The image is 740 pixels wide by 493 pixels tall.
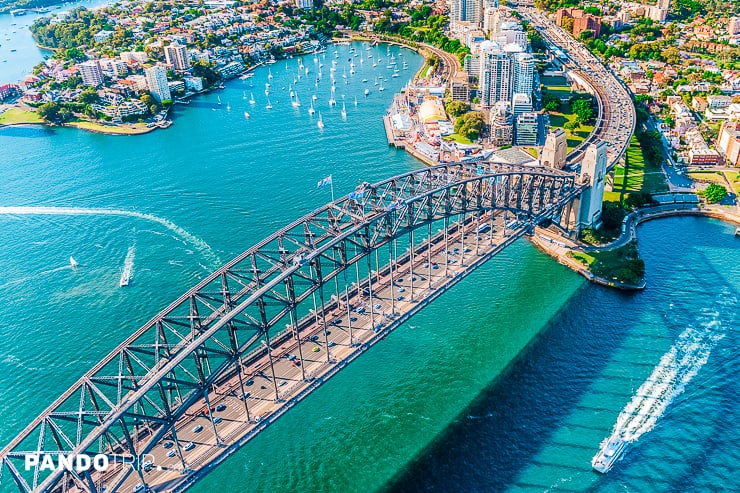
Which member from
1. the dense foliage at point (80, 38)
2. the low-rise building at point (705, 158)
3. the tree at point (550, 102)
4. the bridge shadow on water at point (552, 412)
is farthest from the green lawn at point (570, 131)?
the dense foliage at point (80, 38)

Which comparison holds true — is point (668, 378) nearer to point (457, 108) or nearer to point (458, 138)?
point (458, 138)

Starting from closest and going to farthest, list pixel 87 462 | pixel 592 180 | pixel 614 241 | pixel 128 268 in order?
pixel 87 462 → pixel 592 180 → pixel 128 268 → pixel 614 241

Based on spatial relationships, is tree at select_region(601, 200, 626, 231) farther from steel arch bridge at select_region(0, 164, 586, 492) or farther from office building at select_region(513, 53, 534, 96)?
office building at select_region(513, 53, 534, 96)

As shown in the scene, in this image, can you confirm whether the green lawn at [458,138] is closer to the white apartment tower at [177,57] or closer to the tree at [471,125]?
the tree at [471,125]

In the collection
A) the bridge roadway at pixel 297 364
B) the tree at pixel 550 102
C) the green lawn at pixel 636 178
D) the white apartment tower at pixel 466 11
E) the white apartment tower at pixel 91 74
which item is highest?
the white apartment tower at pixel 466 11

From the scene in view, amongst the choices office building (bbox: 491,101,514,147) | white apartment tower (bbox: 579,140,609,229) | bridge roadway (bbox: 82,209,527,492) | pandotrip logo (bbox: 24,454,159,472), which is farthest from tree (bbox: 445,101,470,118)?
pandotrip logo (bbox: 24,454,159,472)

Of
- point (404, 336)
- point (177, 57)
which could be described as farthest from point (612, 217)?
point (177, 57)
